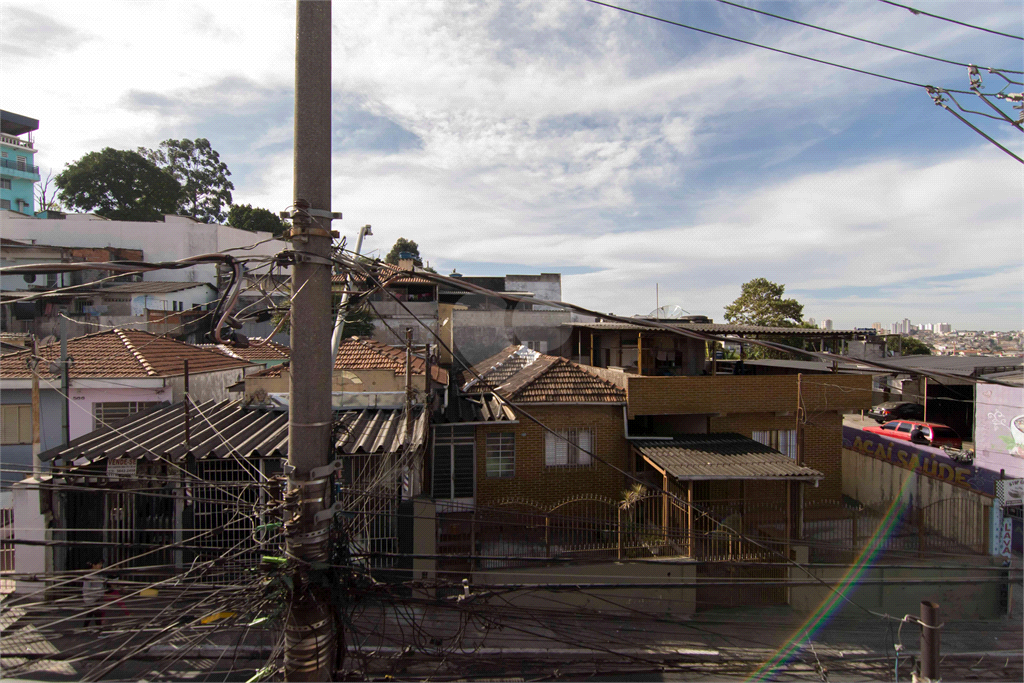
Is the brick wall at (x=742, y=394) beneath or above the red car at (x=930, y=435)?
above

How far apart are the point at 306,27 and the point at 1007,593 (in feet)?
52.1

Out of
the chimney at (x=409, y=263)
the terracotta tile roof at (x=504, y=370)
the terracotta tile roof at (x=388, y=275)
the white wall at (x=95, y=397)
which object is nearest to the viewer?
the terracotta tile roof at (x=388, y=275)

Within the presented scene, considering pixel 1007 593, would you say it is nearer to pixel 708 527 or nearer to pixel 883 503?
pixel 883 503

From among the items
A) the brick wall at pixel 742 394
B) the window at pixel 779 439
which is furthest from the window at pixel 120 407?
the window at pixel 779 439

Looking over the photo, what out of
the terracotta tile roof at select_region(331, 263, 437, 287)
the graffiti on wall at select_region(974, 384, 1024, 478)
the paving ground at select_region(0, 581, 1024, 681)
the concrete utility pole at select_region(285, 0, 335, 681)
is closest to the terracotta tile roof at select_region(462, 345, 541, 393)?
the paving ground at select_region(0, 581, 1024, 681)

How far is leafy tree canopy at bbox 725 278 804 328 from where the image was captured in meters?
33.2

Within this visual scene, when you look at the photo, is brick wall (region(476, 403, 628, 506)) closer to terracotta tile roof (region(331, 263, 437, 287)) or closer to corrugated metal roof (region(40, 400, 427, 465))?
corrugated metal roof (region(40, 400, 427, 465))

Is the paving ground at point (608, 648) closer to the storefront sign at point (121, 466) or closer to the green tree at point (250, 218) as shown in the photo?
the storefront sign at point (121, 466)

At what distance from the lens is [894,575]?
10766mm

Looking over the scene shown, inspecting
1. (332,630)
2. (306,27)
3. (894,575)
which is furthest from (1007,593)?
(306,27)

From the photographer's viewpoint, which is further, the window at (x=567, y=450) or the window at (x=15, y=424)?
the window at (x=567, y=450)

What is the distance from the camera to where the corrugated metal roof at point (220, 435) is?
26.8 ft

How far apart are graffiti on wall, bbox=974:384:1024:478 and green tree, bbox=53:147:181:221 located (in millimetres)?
45430

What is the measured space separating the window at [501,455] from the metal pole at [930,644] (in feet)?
30.2
